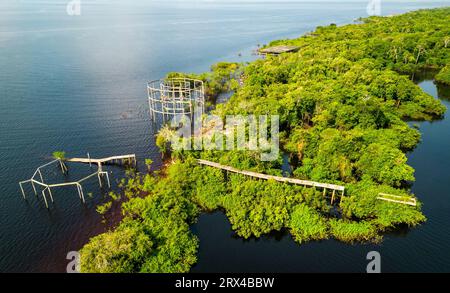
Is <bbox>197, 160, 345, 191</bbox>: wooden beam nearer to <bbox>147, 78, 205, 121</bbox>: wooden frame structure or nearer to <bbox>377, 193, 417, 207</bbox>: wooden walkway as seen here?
<bbox>377, 193, 417, 207</bbox>: wooden walkway

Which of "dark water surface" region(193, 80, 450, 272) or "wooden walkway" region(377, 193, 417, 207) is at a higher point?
"wooden walkway" region(377, 193, 417, 207)

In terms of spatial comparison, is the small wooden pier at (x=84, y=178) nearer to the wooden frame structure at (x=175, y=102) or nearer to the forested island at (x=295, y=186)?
the forested island at (x=295, y=186)

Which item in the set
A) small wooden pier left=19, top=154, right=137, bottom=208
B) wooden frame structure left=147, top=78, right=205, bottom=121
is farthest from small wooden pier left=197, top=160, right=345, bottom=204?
wooden frame structure left=147, top=78, right=205, bottom=121

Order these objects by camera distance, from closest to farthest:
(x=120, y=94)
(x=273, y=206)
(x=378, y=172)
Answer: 1. (x=273, y=206)
2. (x=378, y=172)
3. (x=120, y=94)

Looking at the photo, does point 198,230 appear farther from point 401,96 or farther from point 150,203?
point 401,96

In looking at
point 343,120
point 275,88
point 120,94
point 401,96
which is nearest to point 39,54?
point 120,94

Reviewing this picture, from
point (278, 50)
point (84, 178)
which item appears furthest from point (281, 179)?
point (278, 50)

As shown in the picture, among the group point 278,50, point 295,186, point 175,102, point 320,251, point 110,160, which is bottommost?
point 320,251

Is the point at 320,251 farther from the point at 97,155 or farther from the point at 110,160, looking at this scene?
the point at 97,155
